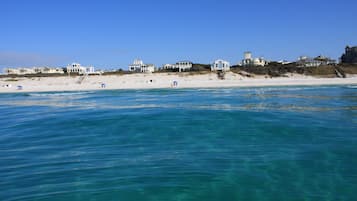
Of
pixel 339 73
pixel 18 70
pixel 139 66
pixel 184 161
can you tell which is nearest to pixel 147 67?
pixel 139 66

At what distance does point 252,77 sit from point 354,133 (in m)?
54.7

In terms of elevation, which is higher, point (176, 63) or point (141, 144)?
point (176, 63)

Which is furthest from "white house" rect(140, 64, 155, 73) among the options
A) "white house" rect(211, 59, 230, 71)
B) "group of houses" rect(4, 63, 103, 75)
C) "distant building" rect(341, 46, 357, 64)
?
"distant building" rect(341, 46, 357, 64)

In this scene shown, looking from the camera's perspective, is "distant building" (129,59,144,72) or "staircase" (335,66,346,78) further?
"distant building" (129,59,144,72)

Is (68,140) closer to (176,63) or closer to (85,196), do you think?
(85,196)

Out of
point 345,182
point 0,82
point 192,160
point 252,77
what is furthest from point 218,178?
point 0,82

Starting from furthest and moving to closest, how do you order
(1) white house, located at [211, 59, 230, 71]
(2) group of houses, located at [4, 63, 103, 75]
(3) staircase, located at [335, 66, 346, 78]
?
(2) group of houses, located at [4, 63, 103, 75] < (1) white house, located at [211, 59, 230, 71] < (3) staircase, located at [335, 66, 346, 78]

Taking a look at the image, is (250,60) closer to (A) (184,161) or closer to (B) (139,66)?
(B) (139,66)

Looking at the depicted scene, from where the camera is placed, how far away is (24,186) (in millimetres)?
6297

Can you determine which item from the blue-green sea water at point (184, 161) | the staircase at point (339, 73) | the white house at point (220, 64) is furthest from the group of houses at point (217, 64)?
the blue-green sea water at point (184, 161)

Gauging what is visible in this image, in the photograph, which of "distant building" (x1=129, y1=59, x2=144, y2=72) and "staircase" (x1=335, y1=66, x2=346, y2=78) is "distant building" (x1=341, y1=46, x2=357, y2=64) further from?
"distant building" (x1=129, y1=59, x2=144, y2=72)

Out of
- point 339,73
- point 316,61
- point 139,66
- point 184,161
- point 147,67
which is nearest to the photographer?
point 184,161

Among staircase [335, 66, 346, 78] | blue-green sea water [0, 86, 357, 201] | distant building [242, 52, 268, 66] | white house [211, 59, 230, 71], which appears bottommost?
blue-green sea water [0, 86, 357, 201]

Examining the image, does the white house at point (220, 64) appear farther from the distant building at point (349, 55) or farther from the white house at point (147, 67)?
the distant building at point (349, 55)
